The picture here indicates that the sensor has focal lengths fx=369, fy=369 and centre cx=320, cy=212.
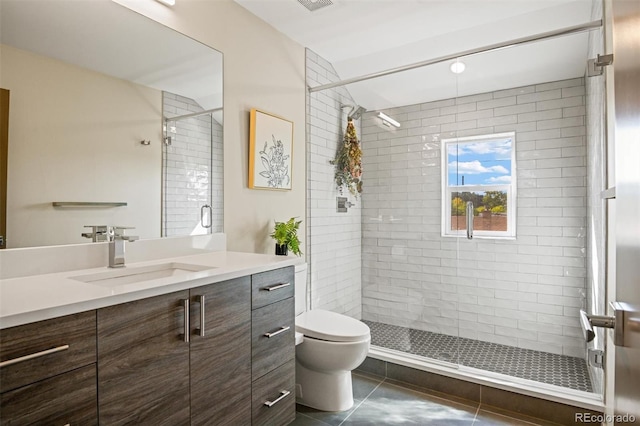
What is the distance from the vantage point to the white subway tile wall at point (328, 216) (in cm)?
312

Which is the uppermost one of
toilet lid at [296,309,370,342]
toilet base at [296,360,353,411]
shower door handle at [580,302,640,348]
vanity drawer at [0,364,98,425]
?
shower door handle at [580,302,640,348]

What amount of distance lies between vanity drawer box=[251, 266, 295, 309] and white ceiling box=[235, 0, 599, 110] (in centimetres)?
178

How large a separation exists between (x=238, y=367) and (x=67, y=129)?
1.24 meters

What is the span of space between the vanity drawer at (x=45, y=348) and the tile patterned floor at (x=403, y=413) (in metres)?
1.40

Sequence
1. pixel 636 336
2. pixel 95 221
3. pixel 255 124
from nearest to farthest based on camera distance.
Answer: pixel 636 336
pixel 95 221
pixel 255 124

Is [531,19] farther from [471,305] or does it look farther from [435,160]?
[471,305]

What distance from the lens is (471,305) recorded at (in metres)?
3.10

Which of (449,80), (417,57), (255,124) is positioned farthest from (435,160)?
(255,124)

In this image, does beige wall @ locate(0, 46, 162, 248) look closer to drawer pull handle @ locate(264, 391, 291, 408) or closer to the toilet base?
drawer pull handle @ locate(264, 391, 291, 408)

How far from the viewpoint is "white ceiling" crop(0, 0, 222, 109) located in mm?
1477

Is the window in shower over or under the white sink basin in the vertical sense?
over

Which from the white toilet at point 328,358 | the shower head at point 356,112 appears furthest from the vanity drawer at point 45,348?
the shower head at point 356,112

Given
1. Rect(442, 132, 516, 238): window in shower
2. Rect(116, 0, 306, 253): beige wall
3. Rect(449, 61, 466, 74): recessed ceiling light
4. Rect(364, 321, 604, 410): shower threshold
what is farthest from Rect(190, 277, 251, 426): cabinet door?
Rect(449, 61, 466, 74): recessed ceiling light

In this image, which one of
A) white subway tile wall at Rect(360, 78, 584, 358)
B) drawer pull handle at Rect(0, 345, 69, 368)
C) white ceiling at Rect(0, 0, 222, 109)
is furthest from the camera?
white subway tile wall at Rect(360, 78, 584, 358)
